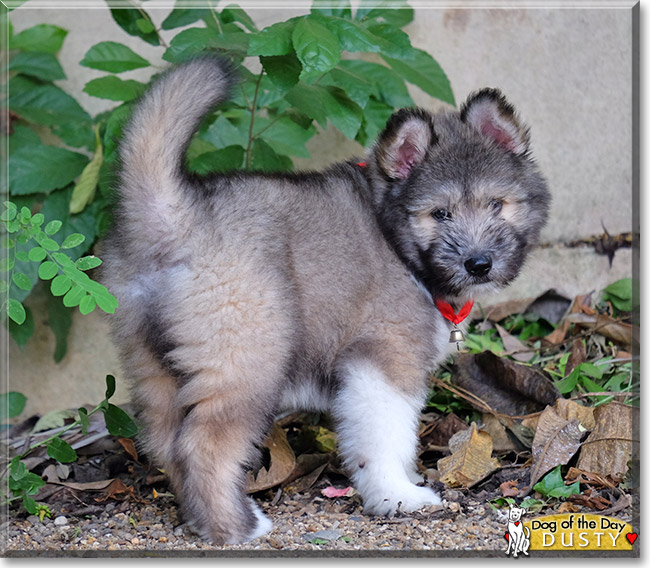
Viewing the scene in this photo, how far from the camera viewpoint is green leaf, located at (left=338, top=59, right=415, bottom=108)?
4516 mm

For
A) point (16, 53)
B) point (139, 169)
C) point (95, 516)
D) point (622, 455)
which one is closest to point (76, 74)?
point (16, 53)

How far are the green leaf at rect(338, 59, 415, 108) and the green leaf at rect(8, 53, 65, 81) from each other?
187cm

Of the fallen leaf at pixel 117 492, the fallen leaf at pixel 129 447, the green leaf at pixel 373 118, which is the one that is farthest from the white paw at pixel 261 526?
the green leaf at pixel 373 118

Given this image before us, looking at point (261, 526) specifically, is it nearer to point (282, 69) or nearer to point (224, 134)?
point (282, 69)

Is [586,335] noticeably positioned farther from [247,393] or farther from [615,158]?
[247,393]

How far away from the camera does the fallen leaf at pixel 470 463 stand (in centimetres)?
354

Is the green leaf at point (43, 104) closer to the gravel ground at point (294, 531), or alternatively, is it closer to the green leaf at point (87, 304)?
the green leaf at point (87, 304)

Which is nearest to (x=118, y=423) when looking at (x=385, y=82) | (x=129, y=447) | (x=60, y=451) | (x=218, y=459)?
(x=60, y=451)

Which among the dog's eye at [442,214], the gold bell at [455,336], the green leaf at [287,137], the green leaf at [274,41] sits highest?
the green leaf at [274,41]

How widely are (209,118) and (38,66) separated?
1.35 metres

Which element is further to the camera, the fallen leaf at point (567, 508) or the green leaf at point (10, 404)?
the green leaf at point (10, 404)

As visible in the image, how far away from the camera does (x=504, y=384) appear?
420cm

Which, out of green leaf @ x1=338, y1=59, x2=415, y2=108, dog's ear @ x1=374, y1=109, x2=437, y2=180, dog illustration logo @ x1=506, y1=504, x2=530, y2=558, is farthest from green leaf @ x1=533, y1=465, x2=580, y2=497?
green leaf @ x1=338, y1=59, x2=415, y2=108

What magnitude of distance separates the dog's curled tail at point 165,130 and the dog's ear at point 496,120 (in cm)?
123
